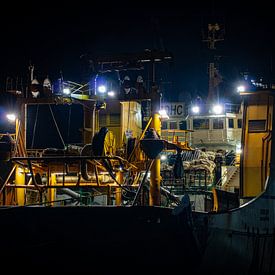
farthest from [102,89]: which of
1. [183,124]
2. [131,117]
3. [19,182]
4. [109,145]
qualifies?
[183,124]

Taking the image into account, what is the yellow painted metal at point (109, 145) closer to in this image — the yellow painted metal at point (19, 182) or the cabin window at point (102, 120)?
the yellow painted metal at point (19, 182)

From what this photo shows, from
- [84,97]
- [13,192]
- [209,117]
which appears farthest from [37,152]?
[209,117]

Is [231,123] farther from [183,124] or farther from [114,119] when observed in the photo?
[114,119]

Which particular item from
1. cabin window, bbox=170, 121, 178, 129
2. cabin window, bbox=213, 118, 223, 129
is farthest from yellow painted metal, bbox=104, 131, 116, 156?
cabin window, bbox=170, 121, 178, 129

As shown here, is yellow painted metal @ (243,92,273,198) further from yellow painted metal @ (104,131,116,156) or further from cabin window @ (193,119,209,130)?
cabin window @ (193,119,209,130)

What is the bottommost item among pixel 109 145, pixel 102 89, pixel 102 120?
pixel 109 145

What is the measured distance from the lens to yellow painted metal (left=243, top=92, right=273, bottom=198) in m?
12.6

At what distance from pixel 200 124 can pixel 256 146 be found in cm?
2680

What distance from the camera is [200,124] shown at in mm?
39531

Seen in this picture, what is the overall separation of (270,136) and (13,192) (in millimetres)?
8616

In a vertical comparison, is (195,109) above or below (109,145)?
above

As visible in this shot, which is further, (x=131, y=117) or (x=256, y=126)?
(x=131, y=117)

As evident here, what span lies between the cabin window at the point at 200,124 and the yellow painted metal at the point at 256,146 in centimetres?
2611

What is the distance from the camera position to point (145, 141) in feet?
36.8
